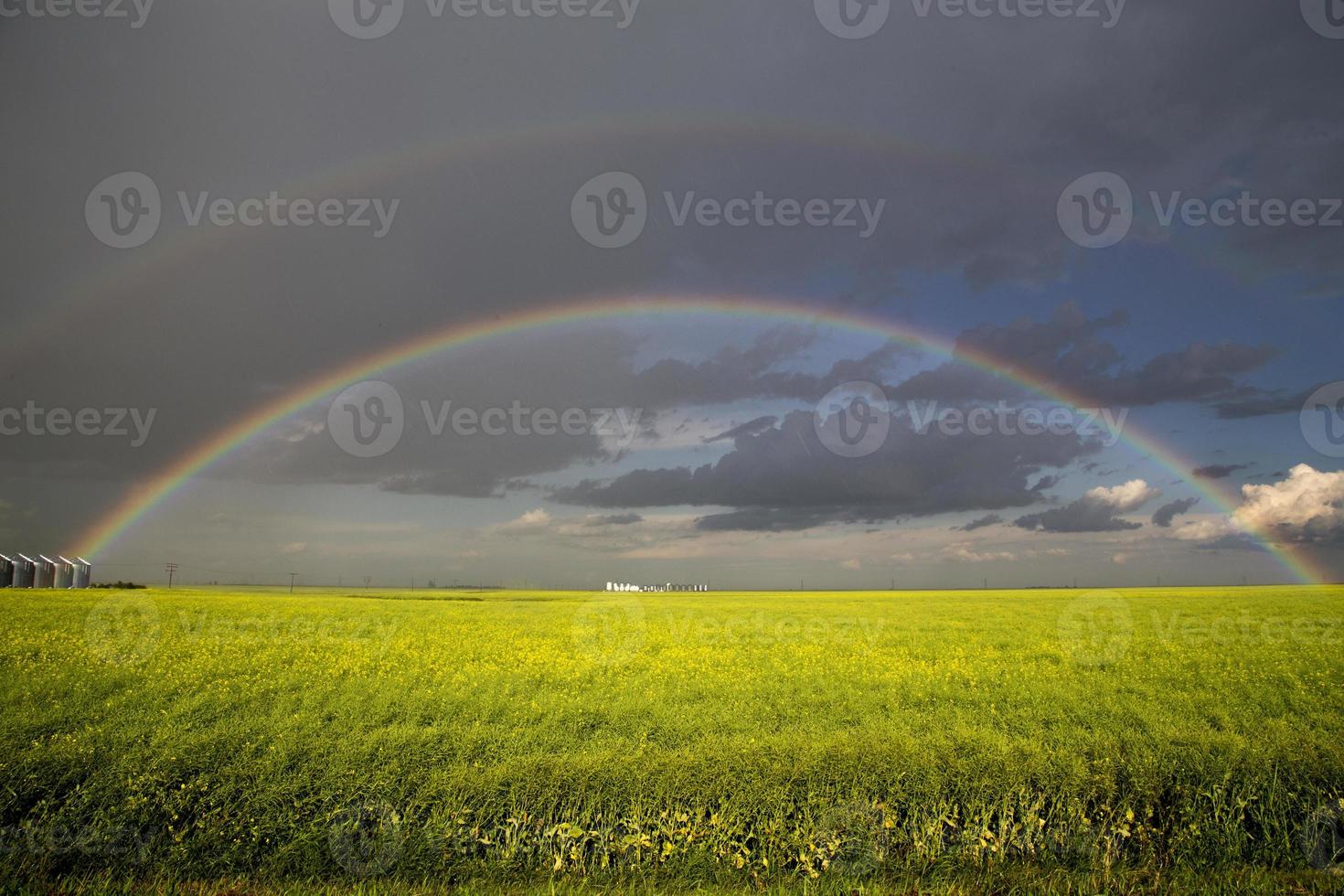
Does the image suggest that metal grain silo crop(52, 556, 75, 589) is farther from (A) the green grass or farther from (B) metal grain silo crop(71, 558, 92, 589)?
(A) the green grass

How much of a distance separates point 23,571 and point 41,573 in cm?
136

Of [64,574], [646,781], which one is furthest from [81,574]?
[646,781]

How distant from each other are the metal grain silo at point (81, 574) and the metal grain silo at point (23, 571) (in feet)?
12.4

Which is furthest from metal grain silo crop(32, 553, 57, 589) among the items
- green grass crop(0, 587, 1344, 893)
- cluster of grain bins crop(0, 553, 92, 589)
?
green grass crop(0, 587, 1344, 893)

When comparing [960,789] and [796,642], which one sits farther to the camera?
[796,642]

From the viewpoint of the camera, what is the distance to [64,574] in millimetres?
69750

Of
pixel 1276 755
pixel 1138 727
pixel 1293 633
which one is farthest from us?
pixel 1293 633

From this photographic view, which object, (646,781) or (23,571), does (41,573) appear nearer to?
(23,571)

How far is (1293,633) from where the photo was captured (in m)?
29.6

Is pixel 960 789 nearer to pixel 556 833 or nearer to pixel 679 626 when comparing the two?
pixel 556 833

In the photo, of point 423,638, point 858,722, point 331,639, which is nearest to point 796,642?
point 858,722

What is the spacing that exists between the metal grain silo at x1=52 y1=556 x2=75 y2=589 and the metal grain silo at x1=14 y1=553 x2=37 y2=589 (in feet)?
6.40

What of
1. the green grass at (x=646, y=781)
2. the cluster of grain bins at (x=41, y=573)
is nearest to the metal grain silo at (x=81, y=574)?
the cluster of grain bins at (x=41, y=573)

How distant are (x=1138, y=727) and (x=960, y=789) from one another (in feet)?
18.9
